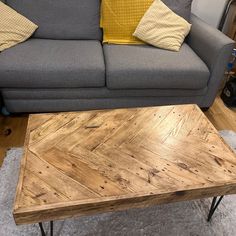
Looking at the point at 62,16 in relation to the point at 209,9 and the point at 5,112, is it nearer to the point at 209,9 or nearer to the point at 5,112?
the point at 5,112

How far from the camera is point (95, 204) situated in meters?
0.78

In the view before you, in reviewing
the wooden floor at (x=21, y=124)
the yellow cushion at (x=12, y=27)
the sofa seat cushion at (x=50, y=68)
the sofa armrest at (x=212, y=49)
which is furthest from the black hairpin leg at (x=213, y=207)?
the yellow cushion at (x=12, y=27)

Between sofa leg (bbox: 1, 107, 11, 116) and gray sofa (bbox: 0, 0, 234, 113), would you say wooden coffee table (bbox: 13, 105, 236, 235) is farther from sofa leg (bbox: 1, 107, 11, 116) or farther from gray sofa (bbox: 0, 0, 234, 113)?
sofa leg (bbox: 1, 107, 11, 116)

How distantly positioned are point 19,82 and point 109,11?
92cm

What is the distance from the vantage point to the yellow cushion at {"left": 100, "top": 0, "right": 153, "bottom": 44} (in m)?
1.82

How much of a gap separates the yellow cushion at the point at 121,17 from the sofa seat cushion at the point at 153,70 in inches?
8.9

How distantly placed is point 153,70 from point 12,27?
1080 mm

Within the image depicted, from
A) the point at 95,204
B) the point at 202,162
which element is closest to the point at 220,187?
the point at 202,162

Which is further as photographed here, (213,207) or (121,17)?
(121,17)

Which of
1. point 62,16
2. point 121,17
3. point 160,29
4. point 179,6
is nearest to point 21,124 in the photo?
point 62,16

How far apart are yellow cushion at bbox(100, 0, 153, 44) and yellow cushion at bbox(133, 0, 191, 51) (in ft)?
0.19

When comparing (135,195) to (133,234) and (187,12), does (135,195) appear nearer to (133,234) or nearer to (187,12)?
(133,234)

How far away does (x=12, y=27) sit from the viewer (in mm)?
1678

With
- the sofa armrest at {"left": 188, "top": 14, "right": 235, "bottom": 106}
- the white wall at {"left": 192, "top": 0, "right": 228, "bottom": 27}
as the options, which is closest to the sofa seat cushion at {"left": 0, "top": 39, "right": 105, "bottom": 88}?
the sofa armrest at {"left": 188, "top": 14, "right": 235, "bottom": 106}
